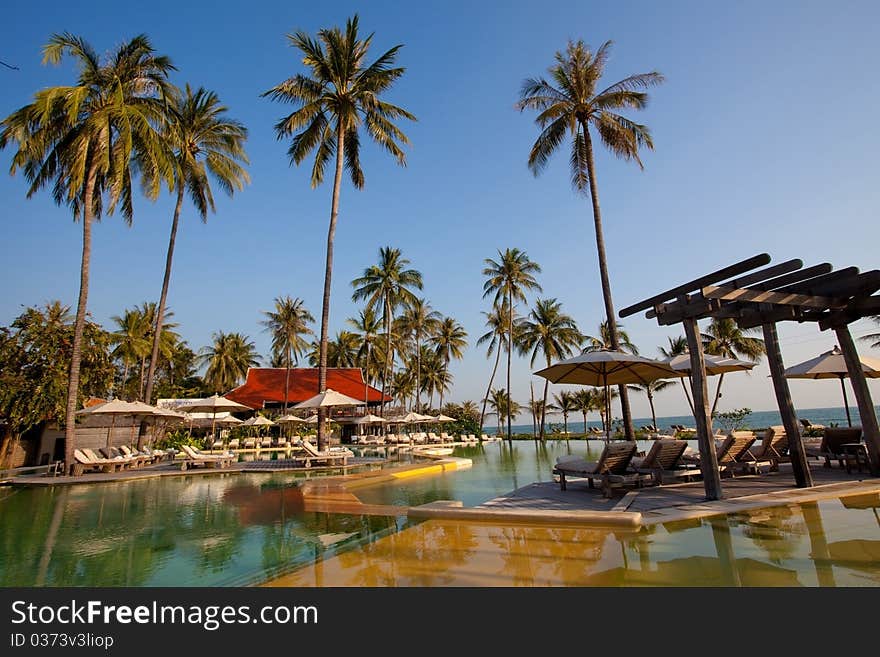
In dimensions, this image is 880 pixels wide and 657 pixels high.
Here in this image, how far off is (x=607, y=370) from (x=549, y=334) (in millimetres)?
27034

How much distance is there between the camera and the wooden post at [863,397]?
27.3 feet

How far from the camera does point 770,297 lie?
303 inches

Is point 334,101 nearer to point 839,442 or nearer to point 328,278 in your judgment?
point 328,278

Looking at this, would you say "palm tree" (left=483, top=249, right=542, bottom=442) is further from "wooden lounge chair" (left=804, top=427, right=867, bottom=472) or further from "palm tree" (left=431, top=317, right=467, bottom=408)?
"wooden lounge chair" (left=804, top=427, right=867, bottom=472)

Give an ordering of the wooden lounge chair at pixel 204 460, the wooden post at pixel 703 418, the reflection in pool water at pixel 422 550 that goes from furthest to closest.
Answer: the wooden lounge chair at pixel 204 460 → the wooden post at pixel 703 418 → the reflection in pool water at pixel 422 550

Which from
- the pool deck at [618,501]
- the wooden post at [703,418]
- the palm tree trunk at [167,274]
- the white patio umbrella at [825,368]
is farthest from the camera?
the palm tree trunk at [167,274]

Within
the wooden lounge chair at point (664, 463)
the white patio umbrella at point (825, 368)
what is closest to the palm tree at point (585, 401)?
the white patio umbrella at point (825, 368)

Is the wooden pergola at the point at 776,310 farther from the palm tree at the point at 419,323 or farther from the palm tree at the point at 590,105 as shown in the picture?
the palm tree at the point at 419,323

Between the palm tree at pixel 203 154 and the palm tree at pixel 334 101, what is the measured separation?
6060 millimetres

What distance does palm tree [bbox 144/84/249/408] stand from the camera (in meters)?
21.0

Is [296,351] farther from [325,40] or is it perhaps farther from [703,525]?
[703,525]

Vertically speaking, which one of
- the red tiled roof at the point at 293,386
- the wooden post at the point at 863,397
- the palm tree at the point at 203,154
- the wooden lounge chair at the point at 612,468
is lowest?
the wooden lounge chair at the point at 612,468

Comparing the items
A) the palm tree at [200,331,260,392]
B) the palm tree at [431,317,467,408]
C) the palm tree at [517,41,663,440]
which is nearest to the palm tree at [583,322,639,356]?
the palm tree at [431,317,467,408]
